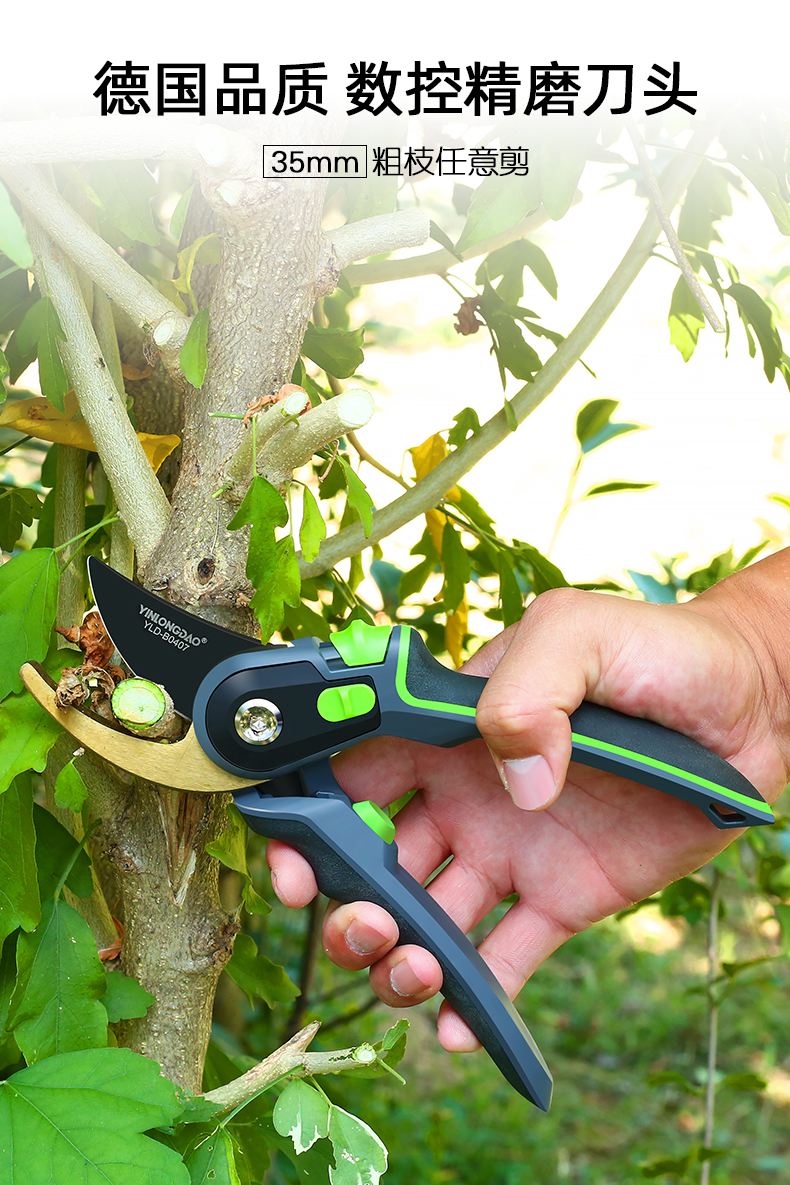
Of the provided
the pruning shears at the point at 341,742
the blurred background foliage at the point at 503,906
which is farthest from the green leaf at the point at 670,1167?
the pruning shears at the point at 341,742

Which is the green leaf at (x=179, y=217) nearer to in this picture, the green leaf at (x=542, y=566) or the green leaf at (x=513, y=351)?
the green leaf at (x=513, y=351)

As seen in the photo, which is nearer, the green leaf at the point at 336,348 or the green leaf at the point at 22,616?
the green leaf at the point at 22,616

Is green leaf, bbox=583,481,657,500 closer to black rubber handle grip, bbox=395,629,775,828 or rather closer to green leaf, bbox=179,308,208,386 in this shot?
black rubber handle grip, bbox=395,629,775,828

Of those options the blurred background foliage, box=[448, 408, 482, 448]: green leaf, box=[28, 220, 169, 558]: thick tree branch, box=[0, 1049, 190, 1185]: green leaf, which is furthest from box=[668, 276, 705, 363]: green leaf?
box=[0, 1049, 190, 1185]: green leaf

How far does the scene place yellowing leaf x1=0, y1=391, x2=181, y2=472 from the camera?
2.47 ft

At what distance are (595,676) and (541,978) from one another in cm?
206

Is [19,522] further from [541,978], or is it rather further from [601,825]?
[541,978]

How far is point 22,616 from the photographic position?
65 centimetres

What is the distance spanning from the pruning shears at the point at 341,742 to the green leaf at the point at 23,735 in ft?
0.13

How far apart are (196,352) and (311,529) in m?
0.14

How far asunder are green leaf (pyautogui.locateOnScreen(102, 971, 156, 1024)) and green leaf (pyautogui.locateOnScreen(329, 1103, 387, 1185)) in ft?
0.54

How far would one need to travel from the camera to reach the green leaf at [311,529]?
0.63m

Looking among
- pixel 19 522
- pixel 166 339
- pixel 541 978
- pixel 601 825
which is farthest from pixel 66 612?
pixel 541 978

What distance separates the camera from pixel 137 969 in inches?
29.2
